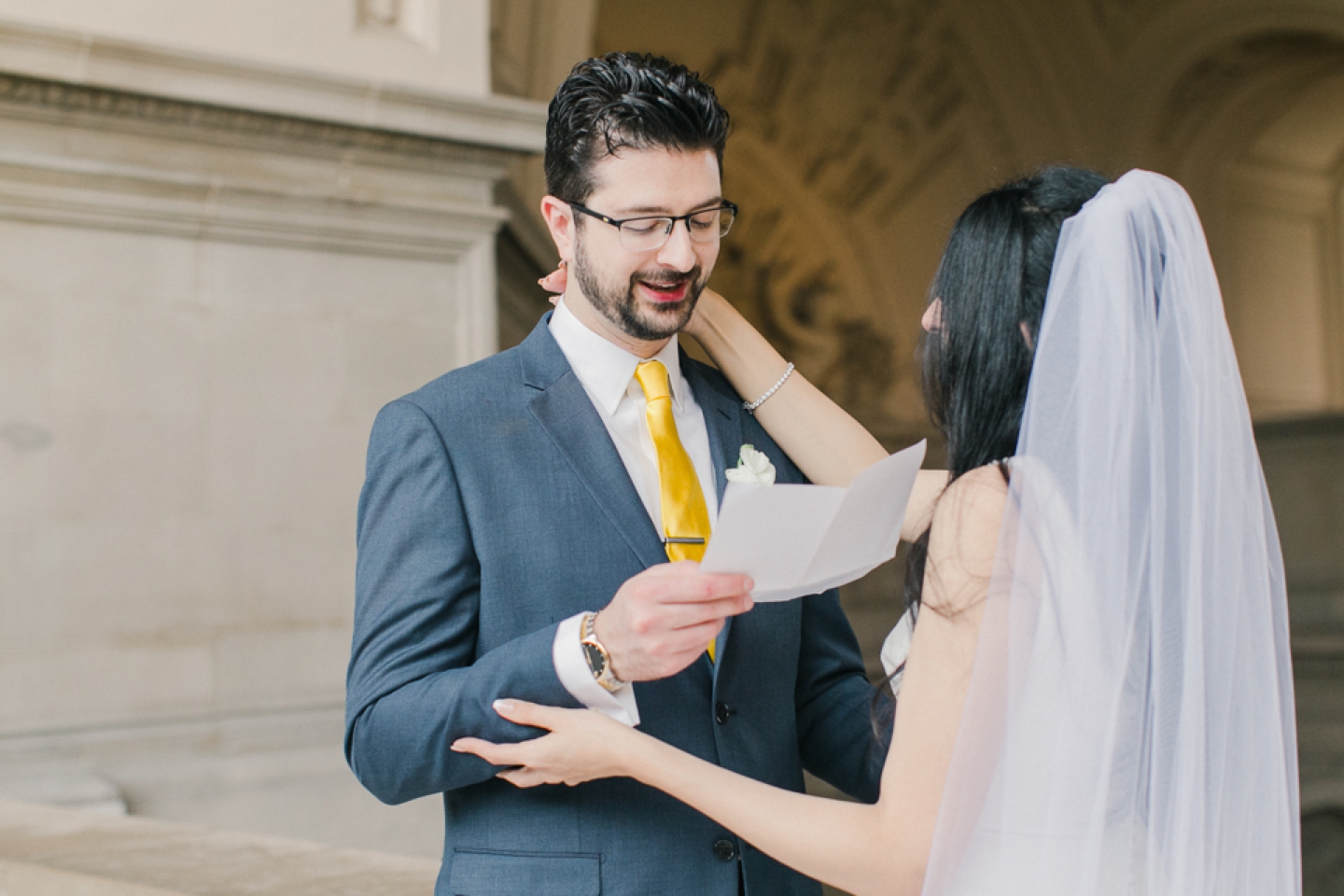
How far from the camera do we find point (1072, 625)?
1.47 metres

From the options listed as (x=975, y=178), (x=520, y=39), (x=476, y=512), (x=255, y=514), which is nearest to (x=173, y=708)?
(x=255, y=514)

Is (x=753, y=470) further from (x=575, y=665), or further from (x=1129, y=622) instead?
(x=1129, y=622)

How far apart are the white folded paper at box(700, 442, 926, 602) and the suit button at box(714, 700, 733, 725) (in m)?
0.34

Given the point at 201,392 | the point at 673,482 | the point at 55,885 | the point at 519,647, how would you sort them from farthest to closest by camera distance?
the point at 201,392 → the point at 55,885 → the point at 673,482 → the point at 519,647

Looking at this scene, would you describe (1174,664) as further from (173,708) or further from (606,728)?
(173,708)

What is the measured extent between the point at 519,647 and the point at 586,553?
9.2 inches

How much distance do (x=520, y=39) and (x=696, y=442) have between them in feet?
16.9

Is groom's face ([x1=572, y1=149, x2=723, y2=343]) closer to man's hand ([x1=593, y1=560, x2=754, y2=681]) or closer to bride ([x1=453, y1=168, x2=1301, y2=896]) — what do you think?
bride ([x1=453, y1=168, x2=1301, y2=896])

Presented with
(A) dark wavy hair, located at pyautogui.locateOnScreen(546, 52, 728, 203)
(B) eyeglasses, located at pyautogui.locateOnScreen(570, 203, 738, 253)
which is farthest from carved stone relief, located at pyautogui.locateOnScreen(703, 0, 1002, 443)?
(B) eyeglasses, located at pyautogui.locateOnScreen(570, 203, 738, 253)

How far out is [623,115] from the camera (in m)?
1.86

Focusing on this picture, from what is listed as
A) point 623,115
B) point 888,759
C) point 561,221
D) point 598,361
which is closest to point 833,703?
point 888,759

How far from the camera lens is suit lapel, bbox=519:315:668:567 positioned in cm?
180

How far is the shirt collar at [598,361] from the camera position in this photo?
1968 millimetres

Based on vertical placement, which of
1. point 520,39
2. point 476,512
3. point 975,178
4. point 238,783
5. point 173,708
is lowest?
point 238,783
